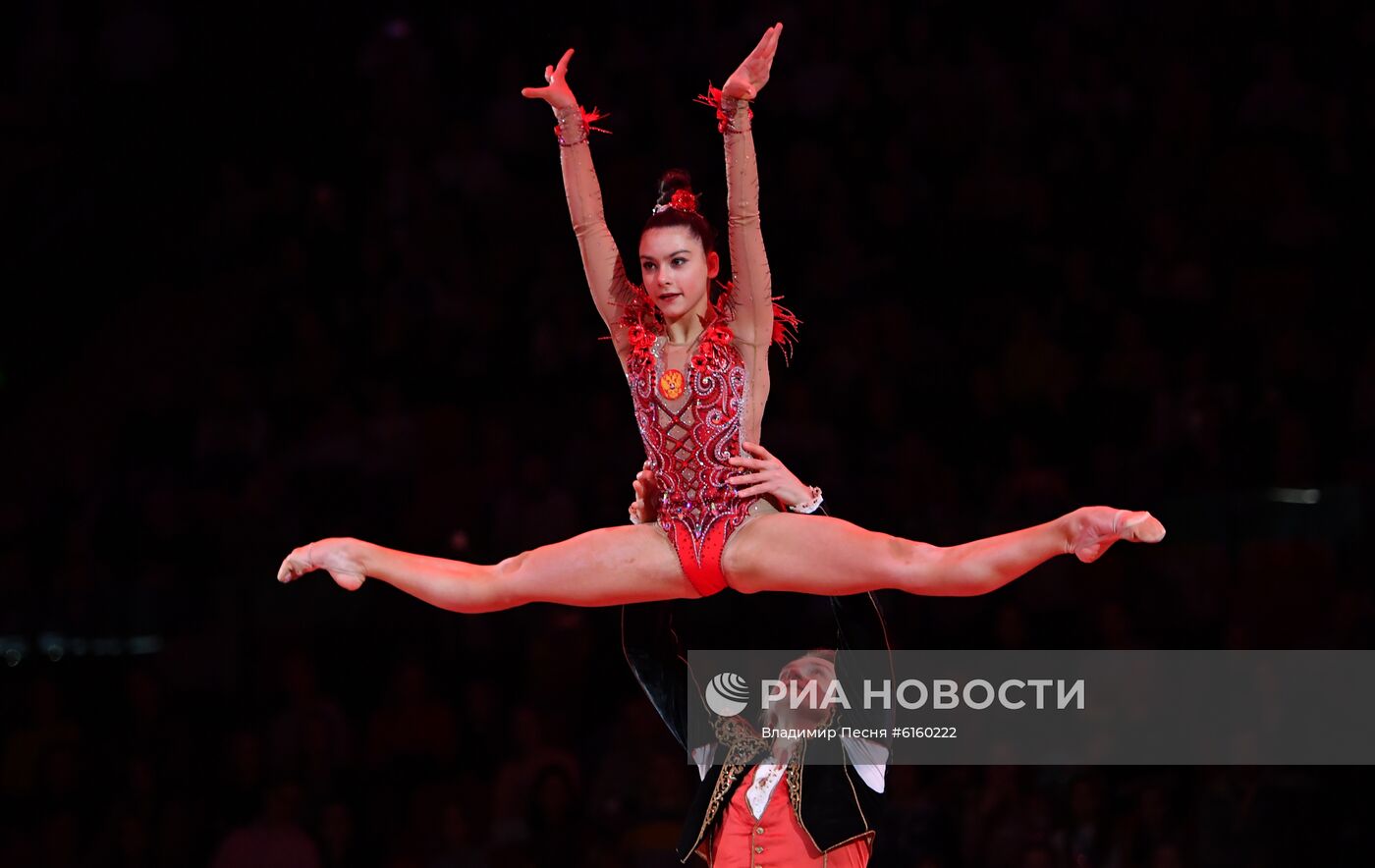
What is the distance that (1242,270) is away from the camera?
6.91m

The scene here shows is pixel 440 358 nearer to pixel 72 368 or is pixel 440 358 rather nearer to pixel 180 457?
pixel 180 457

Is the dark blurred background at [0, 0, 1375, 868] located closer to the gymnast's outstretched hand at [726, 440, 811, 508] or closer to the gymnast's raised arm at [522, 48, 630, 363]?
the gymnast's outstretched hand at [726, 440, 811, 508]

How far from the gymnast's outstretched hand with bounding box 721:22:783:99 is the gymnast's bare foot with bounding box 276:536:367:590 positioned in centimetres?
142

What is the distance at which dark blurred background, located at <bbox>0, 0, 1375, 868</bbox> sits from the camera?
6086mm

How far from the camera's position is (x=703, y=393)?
4262mm

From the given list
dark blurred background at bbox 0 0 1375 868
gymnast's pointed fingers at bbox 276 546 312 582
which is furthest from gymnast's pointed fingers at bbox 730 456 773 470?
dark blurred background at bbox 0 0 1375 868

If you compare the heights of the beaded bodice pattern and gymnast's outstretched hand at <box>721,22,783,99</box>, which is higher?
gymnast's outstretched hand at <box>721,22,783,99</box>

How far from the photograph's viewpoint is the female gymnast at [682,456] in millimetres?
4203

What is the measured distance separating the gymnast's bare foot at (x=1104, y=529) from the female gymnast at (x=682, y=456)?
1.53 feet

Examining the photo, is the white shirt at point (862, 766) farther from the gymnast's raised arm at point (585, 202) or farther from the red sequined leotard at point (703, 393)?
the gymnast's raised arm at point (585, 202)

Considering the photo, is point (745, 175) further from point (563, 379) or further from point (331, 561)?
point (563, 379)

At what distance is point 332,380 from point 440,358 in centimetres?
45

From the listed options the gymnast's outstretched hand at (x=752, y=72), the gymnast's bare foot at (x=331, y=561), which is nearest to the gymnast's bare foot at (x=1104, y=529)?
the gymnast's outstretched hand at (x=752, y=72)

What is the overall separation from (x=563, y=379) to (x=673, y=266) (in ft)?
9.97
